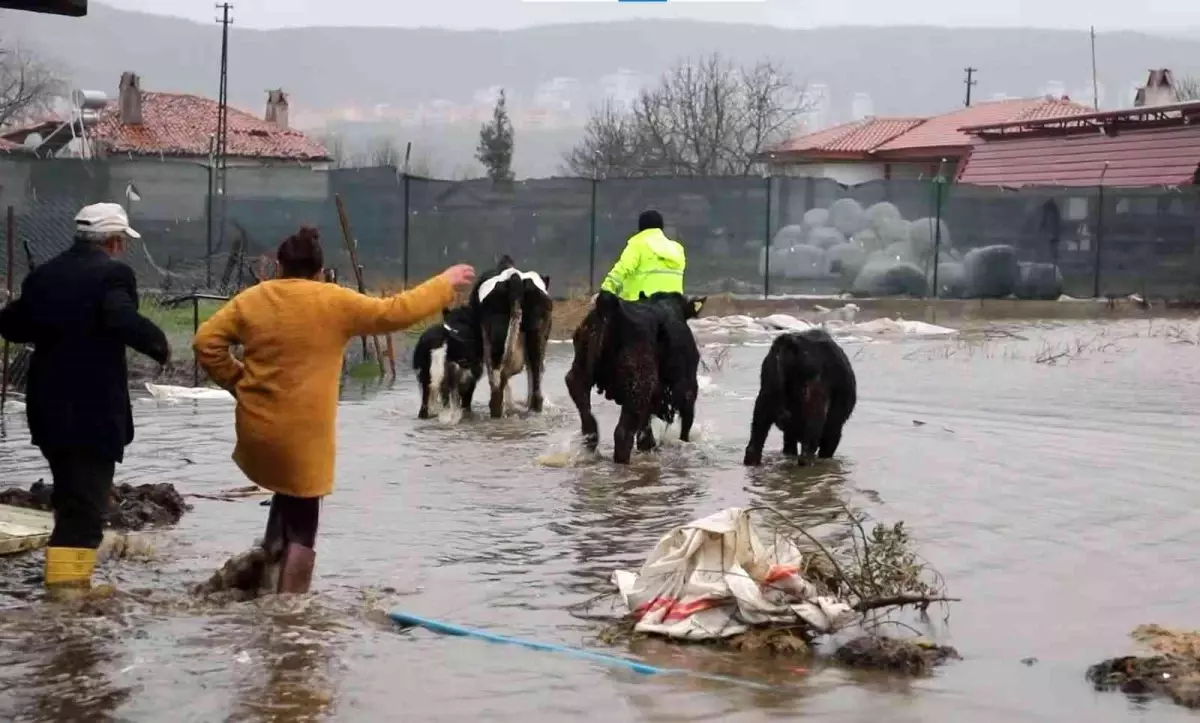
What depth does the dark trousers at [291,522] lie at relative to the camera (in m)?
7.41

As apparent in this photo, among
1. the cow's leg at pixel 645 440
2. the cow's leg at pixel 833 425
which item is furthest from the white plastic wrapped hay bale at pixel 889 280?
the cow's leg at pixel 833 425

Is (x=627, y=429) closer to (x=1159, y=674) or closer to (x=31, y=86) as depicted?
(x=1159, y=674)

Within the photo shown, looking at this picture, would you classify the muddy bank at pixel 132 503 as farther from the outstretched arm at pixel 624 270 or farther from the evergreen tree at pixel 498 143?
the evergreen tree at pixel 498 143

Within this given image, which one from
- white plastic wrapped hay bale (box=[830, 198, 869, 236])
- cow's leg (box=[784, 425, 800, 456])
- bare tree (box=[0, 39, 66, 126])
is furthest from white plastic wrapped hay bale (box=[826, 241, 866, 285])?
bare tree (box=[0, 39, 66, 126])

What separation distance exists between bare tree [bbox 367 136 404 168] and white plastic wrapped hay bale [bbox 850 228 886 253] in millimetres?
59260

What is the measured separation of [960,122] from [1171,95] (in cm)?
1396

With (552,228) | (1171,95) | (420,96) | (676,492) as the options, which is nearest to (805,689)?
(676,492)

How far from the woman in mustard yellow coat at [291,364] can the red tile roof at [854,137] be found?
194 ft

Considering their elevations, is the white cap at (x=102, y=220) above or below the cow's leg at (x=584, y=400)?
above

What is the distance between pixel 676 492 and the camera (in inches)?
432

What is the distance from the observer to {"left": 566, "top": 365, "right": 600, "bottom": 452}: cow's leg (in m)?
12.3

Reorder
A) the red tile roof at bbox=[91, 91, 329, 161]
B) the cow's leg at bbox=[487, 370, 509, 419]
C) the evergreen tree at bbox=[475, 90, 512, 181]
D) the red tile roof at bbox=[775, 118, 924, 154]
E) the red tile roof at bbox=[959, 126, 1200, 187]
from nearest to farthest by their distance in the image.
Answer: the cow's leg at bbox=[487, 370, 509, 419] < the red tile roof at bbox=[959, 126, 1200, 187] < the red tile roof at bbox=[91, 91, 329, 161] < the red tile roof at bbox=[775, 118, 924, 154] < the evergreen tree at bbox=[475, 90, 512, 181]

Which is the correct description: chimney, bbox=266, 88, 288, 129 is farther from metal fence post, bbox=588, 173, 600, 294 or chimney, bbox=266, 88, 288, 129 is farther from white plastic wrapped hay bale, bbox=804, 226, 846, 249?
white plastic wrapped hay bale, bbox=804, 226, 846, 249

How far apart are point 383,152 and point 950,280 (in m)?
→ 71.3
